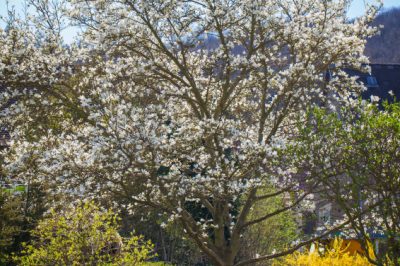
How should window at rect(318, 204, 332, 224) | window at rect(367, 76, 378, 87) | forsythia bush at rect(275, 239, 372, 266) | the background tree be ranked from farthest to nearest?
window at rect(367, 76, 378, 87), forsythia bush at rect(275, 239, 372, 266), window at rect(318, 204, 332, 224), the background tree

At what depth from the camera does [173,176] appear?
857cm

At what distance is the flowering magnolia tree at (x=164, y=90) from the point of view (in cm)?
827

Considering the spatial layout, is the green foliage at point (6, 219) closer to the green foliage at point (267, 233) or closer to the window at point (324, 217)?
the window at point (324, 217)

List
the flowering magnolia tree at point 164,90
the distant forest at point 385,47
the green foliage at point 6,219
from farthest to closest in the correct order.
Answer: the distant forest at point 385,47 → the green foliage at point 6,219 → the flowering magnolia tree at point 164,90

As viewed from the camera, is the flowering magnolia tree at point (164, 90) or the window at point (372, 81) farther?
the window at point (372, 81)

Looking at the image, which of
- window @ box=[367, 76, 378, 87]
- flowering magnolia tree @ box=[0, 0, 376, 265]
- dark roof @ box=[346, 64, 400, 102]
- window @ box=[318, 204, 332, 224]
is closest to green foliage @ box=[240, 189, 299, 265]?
window @ box=[318, 204, 332, 224]

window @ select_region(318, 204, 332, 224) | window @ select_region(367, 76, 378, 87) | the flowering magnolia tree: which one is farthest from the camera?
window @ select_region(367, 76, 378, 87)

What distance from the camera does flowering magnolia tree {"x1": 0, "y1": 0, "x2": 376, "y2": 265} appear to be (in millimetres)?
8273

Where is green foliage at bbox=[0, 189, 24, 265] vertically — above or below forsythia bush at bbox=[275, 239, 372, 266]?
above

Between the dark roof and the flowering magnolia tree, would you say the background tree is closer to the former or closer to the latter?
the flowering magnolia tree

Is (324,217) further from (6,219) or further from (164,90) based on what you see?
(6,219)

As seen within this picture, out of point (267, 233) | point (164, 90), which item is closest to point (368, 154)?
point (164, 90)

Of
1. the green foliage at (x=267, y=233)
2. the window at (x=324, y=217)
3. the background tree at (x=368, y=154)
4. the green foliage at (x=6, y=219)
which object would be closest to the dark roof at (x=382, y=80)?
the window at (x=324, y=217)

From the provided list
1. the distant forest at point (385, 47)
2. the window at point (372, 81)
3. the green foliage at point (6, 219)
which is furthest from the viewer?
the distant forest at point (385, 47)
